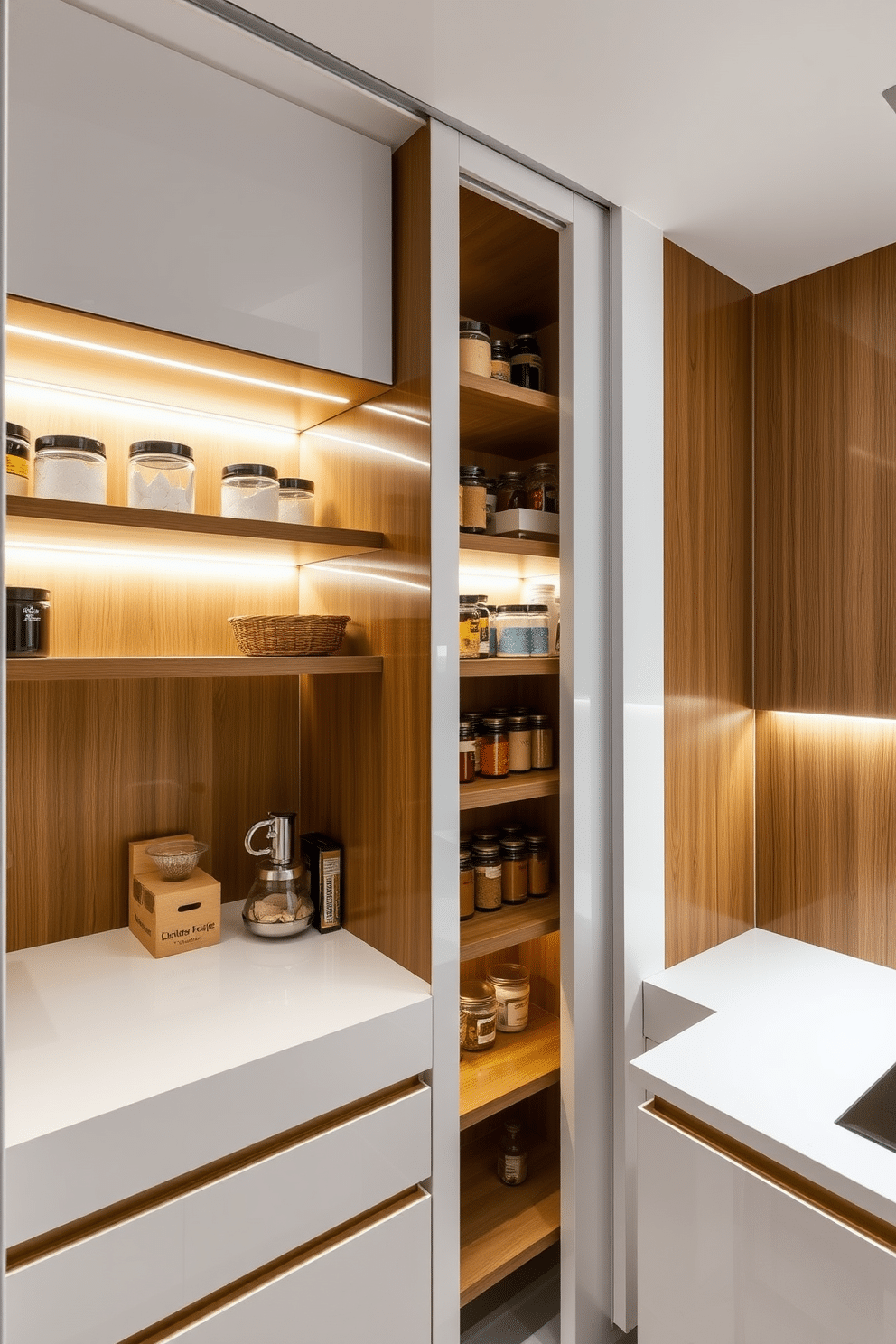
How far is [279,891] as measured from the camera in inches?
63.9

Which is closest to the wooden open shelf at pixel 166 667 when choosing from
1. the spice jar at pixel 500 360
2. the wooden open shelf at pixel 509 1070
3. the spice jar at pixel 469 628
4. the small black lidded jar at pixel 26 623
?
the small black lidded jar at pixel 26 623

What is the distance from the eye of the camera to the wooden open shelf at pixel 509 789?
1.58 m

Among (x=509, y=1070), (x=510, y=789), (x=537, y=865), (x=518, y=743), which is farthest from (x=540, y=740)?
(x=509, y=1070)

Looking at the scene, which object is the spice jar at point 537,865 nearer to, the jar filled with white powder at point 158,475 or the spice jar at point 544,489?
the spice jar at point 544,489

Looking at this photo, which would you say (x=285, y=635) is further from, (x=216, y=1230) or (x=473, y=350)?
(x=216, y=1230)

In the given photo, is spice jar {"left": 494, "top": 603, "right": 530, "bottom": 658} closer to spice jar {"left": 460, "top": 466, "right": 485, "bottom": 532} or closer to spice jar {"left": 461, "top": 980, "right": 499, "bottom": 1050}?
spice jar {"left": 460, "top": 466, "right": 485, "bottom": 532}

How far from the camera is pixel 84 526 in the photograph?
1277mm

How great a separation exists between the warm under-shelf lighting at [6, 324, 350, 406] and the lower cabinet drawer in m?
1.32

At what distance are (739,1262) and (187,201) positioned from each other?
1.91 m

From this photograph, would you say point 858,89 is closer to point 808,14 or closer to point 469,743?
point 808,14

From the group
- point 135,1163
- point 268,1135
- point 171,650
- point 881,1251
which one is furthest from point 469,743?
point 881,1251

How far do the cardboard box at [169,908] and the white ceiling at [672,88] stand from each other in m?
1.47

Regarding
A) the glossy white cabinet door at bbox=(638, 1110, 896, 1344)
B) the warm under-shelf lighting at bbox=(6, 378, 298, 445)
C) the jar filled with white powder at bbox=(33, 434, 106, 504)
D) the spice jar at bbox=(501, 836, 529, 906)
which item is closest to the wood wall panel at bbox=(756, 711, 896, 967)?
the spice jar at bbox=(501, 836, 529, 906)

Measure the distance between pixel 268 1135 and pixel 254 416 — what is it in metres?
1.38
